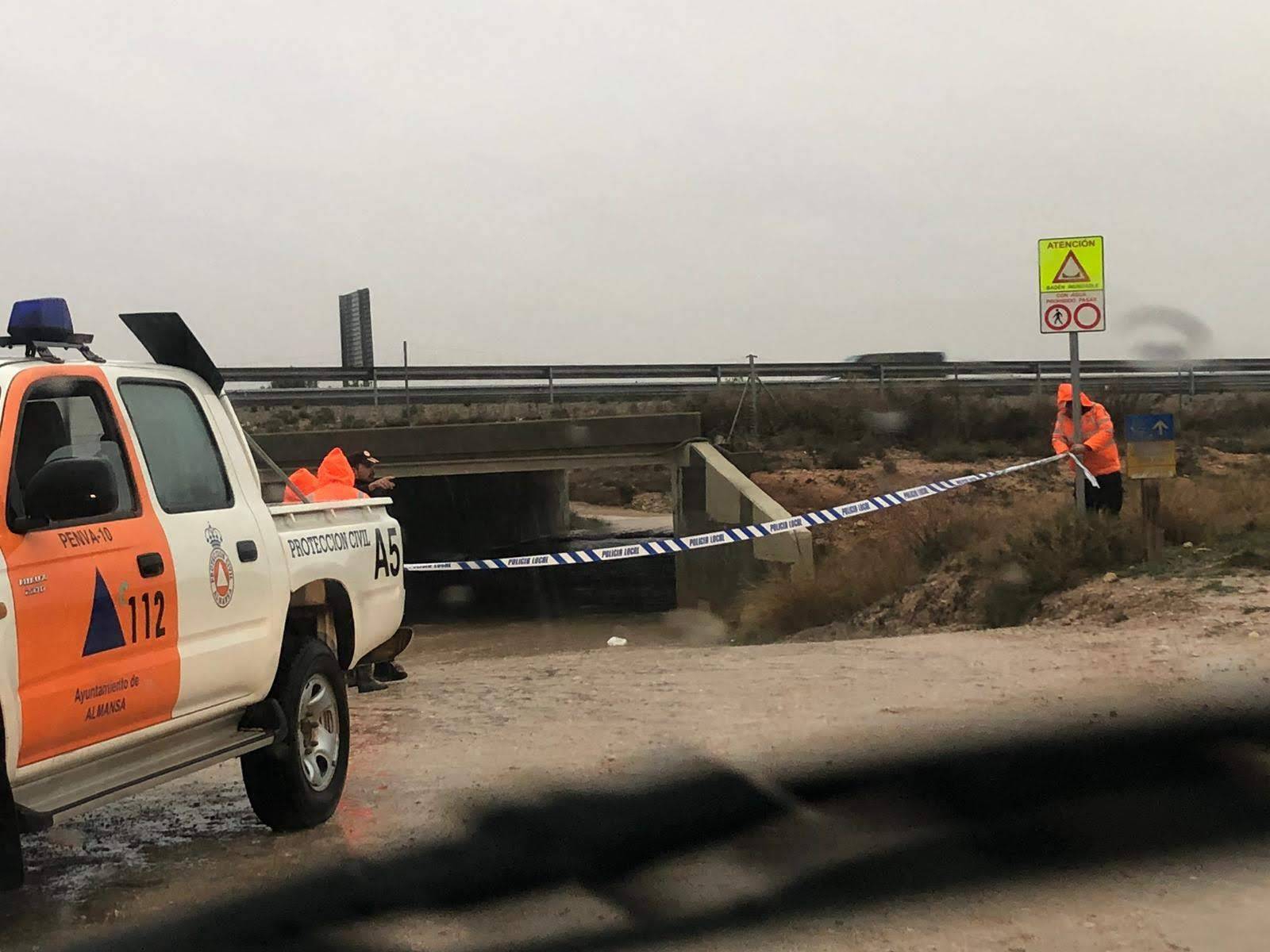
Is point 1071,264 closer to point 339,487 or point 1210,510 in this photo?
point 1210,510

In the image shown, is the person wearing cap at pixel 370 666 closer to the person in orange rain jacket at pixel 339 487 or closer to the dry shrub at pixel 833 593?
the person in orange rain jacket at pixel 339 487

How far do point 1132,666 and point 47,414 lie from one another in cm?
691

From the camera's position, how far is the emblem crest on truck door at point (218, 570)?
5734 mm

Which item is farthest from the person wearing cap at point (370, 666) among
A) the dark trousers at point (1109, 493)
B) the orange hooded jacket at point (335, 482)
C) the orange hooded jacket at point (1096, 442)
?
the dark trousers at point (1109, 493)

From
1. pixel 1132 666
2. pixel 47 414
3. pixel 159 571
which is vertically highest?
pixel 47 414

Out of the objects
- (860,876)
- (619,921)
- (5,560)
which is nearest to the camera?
(5,560)

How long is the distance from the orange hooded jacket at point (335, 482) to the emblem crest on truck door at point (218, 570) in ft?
13.6

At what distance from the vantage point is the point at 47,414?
17.8 ft

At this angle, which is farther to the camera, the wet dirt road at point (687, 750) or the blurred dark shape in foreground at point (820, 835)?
the blurred dark shape in foreground at point (820, 835)

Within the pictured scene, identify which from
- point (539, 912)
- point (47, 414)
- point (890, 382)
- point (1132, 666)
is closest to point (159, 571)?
point (47, 414)

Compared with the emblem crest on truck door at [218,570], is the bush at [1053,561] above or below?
below

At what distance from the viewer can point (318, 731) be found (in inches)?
261

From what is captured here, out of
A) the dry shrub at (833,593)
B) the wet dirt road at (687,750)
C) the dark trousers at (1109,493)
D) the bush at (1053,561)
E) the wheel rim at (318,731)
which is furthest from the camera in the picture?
the dry shrub at (833,593)

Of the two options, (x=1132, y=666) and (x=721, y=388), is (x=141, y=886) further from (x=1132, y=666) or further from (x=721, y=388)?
(x=721, y=388)
